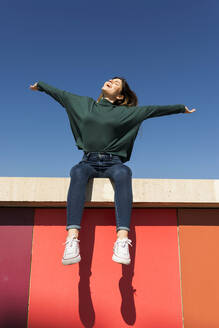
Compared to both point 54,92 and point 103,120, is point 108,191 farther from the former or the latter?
point 54,92

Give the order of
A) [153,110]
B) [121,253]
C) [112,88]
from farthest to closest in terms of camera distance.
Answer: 1. [112,88]
2. [153,110]
3. [121,253]

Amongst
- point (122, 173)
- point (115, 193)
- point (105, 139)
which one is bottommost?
point (115, 193)

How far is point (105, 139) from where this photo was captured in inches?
83.7

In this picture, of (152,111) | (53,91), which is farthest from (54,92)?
(152,111)

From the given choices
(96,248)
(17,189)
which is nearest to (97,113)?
(17,189)

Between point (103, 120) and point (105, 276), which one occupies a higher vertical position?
point (103, 120)

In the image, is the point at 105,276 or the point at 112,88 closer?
the point at 105,276

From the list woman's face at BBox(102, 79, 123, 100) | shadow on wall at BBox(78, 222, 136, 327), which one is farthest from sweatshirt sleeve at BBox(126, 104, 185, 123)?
shadow on wall at BBox(78, 222, 136, 327)

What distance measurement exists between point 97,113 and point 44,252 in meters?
1.23

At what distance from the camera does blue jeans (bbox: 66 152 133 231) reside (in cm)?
170

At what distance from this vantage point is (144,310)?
184 centimetres

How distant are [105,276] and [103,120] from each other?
1247 millimetres

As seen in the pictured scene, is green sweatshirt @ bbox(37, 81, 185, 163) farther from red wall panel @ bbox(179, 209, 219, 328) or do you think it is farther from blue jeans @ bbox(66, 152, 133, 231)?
red wall panel @ bbox(179, 209, 219, 328)

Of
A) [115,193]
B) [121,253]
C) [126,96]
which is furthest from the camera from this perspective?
[126,96]
